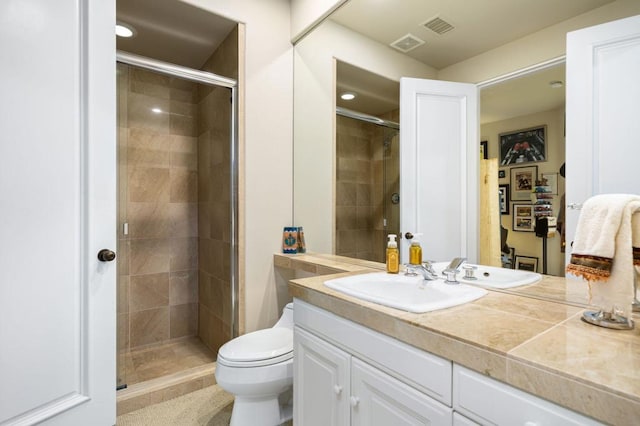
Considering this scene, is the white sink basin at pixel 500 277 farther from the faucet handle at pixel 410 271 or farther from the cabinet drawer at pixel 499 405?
the cabinet drawer at pixel 499 405

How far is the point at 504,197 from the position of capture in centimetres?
120

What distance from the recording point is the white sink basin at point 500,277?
1.19 m

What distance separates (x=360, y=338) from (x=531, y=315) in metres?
0.52

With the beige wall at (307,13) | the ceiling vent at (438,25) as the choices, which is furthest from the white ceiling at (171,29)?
the ceiling vent at (438,25)

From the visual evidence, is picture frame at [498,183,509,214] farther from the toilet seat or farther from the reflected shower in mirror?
the toilet seat

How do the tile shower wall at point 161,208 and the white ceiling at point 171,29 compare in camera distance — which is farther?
the tile shower wall at point 161,208

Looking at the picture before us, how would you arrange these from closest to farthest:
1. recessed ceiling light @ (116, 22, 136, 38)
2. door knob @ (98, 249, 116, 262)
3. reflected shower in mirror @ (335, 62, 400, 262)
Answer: door knob @ (98, 249, 116, 262) < reflected shower in mirror @ (335, 62, 400, 262) < recessed ceiling light @ (116, 22, 136, 38)

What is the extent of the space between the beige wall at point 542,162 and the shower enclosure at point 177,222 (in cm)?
161

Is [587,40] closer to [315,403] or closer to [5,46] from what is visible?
[315,403]

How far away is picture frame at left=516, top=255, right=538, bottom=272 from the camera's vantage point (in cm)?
118

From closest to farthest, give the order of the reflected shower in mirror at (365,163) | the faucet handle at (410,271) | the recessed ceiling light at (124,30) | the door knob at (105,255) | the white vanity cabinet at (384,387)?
the white vanity cabinet at (384,387) < the door knob at (105,255) < the faucet handle at (410,271) < the reflected shower in mirror at (365,163) < the recessed ceiling light at (124,30)

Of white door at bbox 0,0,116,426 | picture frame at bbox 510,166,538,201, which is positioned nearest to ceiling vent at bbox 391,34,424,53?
picture frame at bbox 510,166,538,201

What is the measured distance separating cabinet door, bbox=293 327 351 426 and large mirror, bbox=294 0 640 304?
2.41 ft

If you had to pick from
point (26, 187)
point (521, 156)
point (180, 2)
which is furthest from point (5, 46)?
point (521, 156)
